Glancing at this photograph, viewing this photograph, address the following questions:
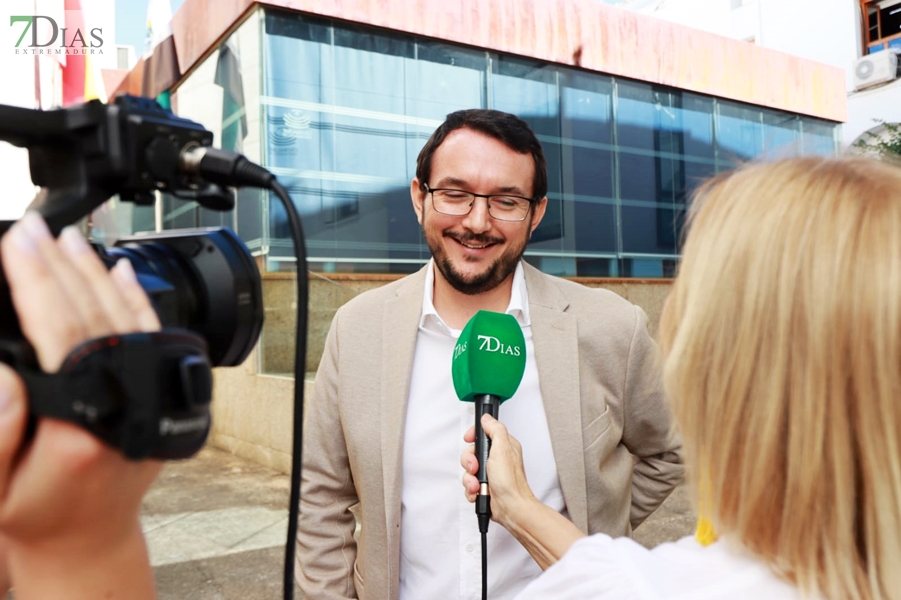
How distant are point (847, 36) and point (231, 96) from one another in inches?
606

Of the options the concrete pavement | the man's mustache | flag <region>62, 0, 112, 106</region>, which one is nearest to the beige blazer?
the man's mustache

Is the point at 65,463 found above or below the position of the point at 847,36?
below

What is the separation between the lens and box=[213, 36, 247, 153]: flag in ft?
23.3

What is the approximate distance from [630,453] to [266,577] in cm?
264

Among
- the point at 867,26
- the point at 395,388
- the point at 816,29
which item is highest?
the point at 816,29

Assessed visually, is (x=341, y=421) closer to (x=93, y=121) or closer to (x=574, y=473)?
(x=574, y=473)

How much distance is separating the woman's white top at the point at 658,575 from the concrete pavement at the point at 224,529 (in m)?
3.06

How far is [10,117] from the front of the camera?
0.65 meters

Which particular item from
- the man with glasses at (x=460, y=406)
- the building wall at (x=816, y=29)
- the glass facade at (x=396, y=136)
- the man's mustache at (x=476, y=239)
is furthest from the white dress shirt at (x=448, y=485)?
the building wall at (x=816, y=29)

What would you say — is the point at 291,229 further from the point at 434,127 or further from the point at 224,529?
the point at 434,127

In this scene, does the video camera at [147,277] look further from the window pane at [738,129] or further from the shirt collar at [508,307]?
the window pane at [738,129]

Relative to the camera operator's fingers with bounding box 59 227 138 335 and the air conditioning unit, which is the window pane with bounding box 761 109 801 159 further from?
the camera operator's fingers with bounding box 59 227 138 335

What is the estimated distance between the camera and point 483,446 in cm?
145

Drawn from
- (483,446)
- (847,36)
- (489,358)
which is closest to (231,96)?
(489,358)
